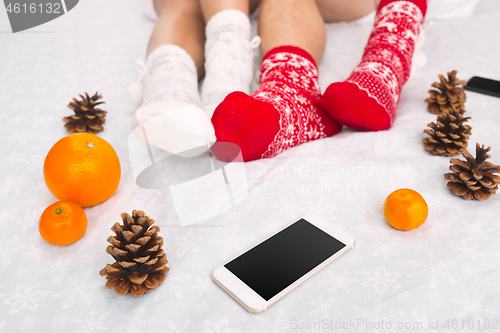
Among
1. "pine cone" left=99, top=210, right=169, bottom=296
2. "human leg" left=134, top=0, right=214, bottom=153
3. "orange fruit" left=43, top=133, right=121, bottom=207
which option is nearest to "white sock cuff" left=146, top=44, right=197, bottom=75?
"human leg" left=134, top=0, right=214, bottom=153

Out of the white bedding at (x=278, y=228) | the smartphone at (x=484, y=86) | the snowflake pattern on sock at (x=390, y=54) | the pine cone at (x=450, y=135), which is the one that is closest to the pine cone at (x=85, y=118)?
the white bedding at (x=278, y=228)

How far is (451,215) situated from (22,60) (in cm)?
116

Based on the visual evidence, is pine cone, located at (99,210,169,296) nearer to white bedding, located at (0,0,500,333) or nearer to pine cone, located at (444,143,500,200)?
white bedding, located at (0,0,500,333)

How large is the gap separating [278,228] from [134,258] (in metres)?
0.20

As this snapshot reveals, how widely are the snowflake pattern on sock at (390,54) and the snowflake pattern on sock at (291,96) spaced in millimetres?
91

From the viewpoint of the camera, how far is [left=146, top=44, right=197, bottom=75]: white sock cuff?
31.5 inches

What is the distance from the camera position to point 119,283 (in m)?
0.45

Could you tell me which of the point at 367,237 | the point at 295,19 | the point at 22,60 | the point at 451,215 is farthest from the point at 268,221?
the point at 22,60

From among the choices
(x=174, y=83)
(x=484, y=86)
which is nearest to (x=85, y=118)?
(x=174, y=83)

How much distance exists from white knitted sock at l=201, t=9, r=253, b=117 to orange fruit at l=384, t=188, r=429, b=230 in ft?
1.22

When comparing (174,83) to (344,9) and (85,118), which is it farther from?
(344,9)

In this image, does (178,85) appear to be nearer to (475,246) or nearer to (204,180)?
(204,180)

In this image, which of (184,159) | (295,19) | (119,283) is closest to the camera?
(119,283)

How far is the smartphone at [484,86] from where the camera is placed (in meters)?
0.84
